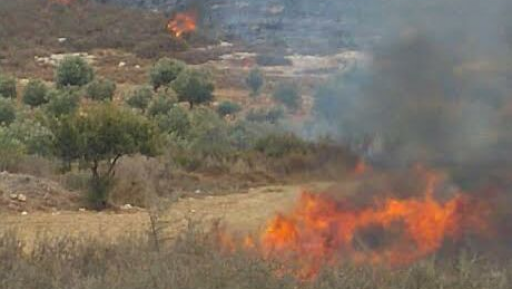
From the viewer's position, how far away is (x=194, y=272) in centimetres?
782

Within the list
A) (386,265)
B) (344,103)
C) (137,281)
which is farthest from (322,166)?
(137,281)

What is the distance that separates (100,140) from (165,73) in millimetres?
26681

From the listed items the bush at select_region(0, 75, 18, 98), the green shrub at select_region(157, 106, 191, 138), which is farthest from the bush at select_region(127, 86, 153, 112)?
the bush at select_region(0, 75, 18, 98)

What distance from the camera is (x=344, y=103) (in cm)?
1218

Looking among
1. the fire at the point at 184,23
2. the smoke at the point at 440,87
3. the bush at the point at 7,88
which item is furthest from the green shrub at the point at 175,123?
the smoke at the point at 440,87

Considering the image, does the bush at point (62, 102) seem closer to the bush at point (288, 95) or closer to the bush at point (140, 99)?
the bush at point (140, 99)

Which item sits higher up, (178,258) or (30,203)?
(178,258)

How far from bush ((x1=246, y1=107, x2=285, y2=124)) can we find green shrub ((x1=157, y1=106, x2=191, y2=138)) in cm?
250

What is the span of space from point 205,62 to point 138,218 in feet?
118

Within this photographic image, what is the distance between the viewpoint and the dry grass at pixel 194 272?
774 centimetres

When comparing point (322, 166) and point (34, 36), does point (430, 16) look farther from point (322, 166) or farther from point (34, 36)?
point (34, 36)

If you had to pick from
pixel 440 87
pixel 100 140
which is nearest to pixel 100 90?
pixel 100 140

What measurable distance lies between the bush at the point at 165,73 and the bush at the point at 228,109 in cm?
606

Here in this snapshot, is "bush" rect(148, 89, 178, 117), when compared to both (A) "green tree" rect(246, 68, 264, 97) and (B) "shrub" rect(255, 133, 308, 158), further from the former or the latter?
(B) "shrub" rect(255, 133, 308, 158)
